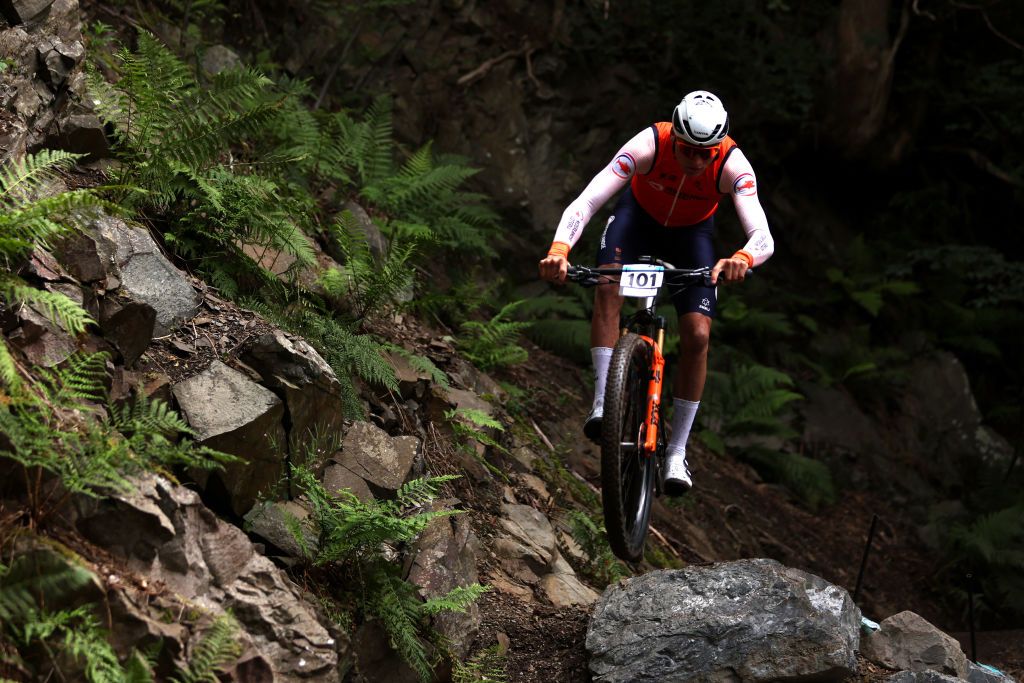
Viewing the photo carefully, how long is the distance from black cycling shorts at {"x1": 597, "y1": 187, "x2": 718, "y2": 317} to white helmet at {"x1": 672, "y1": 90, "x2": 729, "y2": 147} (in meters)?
0.77

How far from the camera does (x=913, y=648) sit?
533 centimetres

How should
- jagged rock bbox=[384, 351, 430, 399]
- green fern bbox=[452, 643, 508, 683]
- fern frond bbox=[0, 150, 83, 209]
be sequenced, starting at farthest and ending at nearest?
jagged rock bbox=[384, 351, 430, 399], green fern bbox=[452, 643, 508, 683], fern frond bbox=[0, 150, 83, 209]

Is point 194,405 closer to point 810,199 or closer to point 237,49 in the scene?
point 237,49

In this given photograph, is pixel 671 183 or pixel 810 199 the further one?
pixel 810 199

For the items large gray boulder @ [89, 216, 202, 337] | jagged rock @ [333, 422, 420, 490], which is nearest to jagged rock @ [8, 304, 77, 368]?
large gray boulder @ [89, 216, 202, 337]

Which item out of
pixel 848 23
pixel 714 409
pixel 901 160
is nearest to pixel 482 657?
pixel 714 409

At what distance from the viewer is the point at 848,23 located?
1327 cm

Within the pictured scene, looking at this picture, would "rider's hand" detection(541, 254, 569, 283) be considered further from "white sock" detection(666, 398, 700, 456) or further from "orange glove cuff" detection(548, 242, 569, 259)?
"white sock" detection(666, 398, 700, 456)

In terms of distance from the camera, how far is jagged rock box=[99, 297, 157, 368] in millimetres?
4637

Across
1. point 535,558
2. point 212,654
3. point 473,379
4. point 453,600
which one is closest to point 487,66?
point 473,379

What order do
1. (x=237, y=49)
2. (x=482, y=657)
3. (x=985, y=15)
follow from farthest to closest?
(x=985, y=15) < (x=237, y=49) < (x=482, y=657)

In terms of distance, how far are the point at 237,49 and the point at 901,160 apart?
31.5 feet

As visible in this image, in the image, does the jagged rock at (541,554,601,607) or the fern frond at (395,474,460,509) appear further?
the jagged rock at (541,554,601,607)

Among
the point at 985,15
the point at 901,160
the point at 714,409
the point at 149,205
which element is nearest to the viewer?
the point at 149,205
